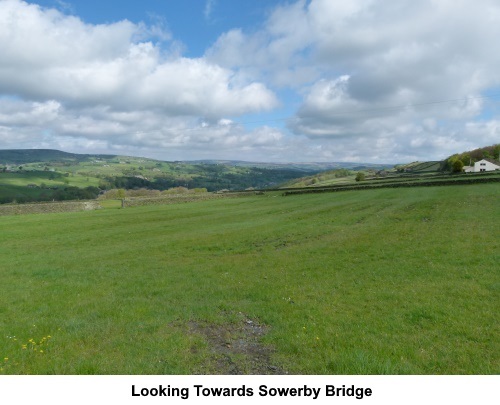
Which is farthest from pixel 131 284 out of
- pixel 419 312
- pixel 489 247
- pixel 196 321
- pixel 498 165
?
pixel 498 165

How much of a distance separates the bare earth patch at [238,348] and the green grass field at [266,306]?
0.10 feet

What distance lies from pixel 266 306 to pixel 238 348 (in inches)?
109

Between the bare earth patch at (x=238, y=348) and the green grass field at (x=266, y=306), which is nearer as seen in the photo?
the bare earth patch at (x=238, y=348)

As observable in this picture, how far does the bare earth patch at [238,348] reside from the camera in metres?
6.38

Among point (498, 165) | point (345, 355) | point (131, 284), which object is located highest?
point (498, 165)

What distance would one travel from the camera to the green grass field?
259 inches

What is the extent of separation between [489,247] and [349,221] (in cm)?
1295

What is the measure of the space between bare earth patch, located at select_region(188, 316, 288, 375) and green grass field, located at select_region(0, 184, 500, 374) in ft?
0.10

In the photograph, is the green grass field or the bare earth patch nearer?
the bare earth patch

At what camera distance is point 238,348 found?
Result: 7.31 metres

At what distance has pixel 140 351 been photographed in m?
7.09
